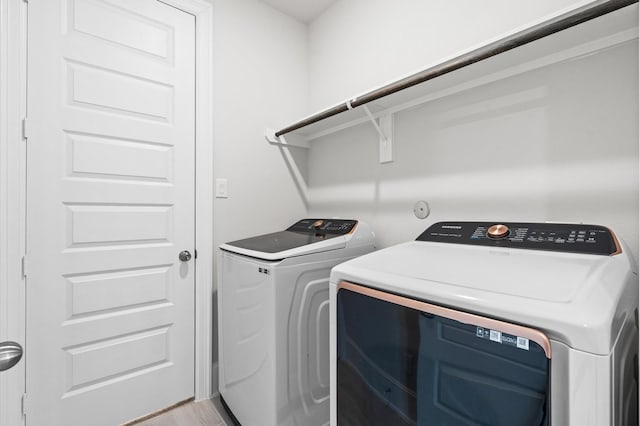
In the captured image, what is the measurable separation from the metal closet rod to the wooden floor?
1851 millimetres

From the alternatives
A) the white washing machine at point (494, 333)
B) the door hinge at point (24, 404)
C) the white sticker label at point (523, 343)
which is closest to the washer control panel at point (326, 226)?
the white washing machine at point (494, 333)

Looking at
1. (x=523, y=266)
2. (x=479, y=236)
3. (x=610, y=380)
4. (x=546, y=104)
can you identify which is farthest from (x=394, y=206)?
(x=610, y=380)

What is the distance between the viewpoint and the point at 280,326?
125cm

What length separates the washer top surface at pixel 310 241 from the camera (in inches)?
52.0

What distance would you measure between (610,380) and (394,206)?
4.05ft

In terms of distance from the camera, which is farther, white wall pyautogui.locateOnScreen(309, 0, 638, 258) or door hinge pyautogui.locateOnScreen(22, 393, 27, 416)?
door hinge pyautogui.locateOnScreen(22, 393, 27, 416)

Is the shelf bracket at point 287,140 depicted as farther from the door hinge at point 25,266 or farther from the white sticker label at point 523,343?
the white sticker label at point 523,343

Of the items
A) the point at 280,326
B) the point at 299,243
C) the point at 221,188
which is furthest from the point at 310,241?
the point at 221,188

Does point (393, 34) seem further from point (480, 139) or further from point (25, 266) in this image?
point (25, 266)

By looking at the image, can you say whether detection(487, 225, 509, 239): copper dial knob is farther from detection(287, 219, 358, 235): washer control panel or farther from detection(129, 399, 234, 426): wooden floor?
detection(129, 399, 234, 426): wooden floor


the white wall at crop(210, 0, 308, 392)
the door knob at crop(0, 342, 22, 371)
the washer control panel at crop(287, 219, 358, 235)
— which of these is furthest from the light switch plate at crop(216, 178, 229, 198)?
the door knob at crop(0, 342, 22, 371)

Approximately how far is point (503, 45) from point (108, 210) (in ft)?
6.19

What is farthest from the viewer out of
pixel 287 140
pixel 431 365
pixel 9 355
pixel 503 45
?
pixel 287 140

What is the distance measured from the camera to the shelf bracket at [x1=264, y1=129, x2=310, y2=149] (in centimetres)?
207
